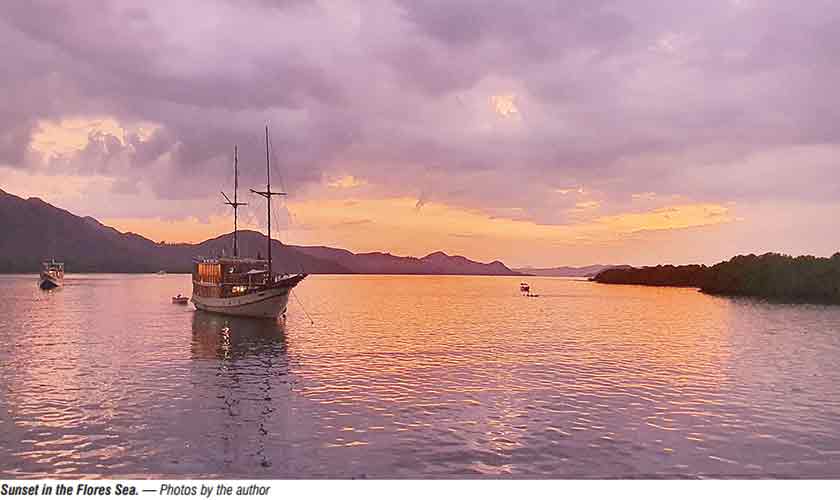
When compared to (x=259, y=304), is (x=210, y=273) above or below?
above

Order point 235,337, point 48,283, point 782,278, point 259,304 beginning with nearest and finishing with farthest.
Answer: point 235,337 < point 259,304 < point 782,278 < point 48,283

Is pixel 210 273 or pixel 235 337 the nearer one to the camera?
pixel 235 337

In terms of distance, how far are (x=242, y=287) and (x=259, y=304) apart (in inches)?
240

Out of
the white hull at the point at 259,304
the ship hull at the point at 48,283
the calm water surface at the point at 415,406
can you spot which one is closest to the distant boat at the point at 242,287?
the white hull at the point at 259,304

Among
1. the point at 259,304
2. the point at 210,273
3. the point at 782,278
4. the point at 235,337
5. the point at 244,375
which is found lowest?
the point at 244,375

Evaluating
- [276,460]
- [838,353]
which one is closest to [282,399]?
[276,460]

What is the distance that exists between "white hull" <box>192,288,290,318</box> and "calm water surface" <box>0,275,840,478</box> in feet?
32.8

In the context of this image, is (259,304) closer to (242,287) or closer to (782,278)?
(242,287)

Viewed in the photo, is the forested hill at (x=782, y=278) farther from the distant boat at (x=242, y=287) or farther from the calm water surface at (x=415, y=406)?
the distant boat at (x=242, y=287)

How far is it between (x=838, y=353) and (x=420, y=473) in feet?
125

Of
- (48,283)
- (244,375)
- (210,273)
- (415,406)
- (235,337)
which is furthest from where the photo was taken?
(48,283)

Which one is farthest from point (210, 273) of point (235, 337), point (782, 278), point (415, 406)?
point (782, 278)

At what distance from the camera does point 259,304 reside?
60.1 metres

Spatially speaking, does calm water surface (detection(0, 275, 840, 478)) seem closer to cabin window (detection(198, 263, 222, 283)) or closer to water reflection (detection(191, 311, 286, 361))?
water reflection (detection(191, 311, 286, 361))
